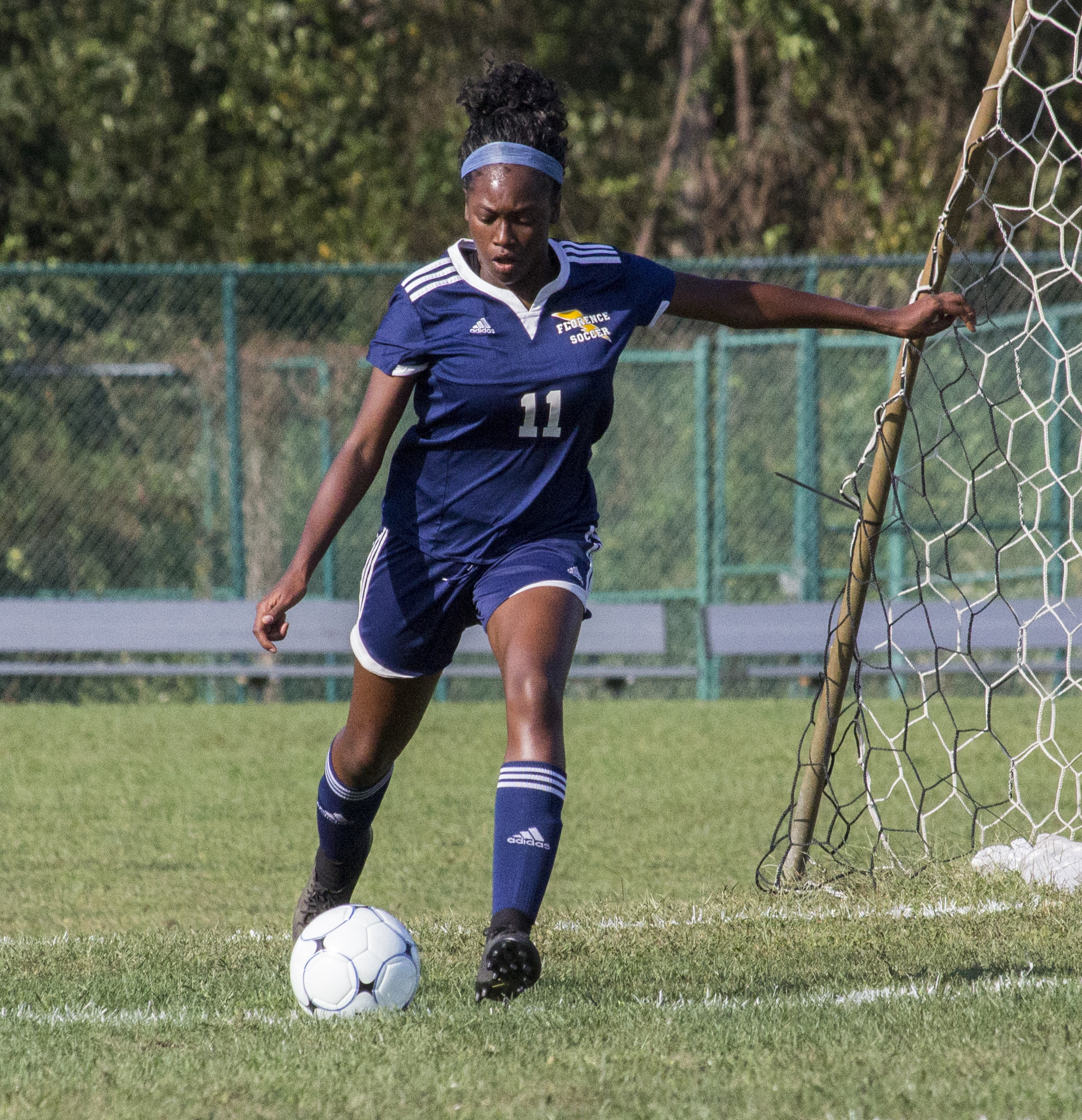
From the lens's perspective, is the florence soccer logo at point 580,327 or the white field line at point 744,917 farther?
the white field line at point 744,917

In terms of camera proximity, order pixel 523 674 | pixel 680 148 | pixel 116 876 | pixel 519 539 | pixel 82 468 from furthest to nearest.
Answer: pixel 680 148
pixel 82 468
pixel 116 876
pixel 519 539
pixel 523 674

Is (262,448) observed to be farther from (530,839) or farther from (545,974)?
(530,839)

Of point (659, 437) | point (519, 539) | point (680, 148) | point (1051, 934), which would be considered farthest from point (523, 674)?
point (680, 148)

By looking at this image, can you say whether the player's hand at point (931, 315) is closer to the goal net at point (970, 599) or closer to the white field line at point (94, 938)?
the goal net at point (970, 599)

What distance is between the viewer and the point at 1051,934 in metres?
4.60

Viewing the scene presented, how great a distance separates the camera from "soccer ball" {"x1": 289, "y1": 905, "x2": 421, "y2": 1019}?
3701mm

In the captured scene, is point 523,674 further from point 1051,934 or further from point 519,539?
point 1051,934

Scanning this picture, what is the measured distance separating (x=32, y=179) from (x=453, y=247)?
580 inches

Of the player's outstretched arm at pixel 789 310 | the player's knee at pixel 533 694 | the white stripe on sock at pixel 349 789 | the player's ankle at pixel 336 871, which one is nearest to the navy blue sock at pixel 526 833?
the player's knee at pixel 533 694

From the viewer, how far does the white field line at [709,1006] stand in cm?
377

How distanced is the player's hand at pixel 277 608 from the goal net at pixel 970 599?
198 centimetres

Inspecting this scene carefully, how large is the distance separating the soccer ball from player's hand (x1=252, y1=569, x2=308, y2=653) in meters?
0.70

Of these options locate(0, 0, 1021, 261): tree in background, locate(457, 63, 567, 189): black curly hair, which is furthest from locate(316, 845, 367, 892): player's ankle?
locate(0, 0, 1021, 261): tree in background

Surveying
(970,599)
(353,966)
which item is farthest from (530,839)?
(970,599)
